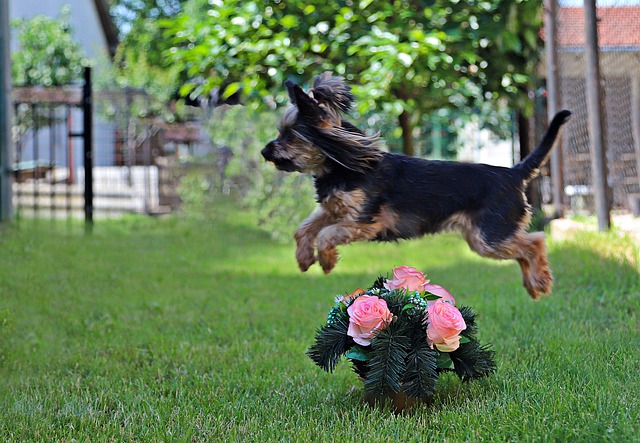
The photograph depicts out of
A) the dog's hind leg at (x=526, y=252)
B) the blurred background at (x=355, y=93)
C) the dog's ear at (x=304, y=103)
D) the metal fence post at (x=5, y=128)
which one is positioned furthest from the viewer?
the metal fence post at (x=5, y=128)

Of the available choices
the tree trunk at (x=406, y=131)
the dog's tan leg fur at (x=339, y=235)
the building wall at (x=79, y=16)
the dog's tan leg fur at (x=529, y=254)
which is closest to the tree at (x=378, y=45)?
the tree trunk at (x=406, y=131)

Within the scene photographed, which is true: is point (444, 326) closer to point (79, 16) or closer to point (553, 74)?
point (553, 74)

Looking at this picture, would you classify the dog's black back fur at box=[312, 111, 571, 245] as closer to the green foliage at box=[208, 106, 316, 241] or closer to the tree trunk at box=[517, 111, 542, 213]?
the tree trunk at box=[517, 111, 542, 213]

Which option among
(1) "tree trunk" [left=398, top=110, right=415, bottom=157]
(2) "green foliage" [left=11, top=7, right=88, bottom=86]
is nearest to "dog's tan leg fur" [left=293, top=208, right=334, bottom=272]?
(1) "tree trunk" [left=398, top=110, right=415, bottom=157]

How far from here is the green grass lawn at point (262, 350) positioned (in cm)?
346

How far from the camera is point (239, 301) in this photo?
7254 millimetres

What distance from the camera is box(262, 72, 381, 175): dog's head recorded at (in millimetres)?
3250

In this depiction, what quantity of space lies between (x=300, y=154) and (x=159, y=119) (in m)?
14.6

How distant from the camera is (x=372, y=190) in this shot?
10.9 feet

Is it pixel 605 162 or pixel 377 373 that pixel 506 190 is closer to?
pixel 377 373

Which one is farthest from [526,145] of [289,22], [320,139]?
[320,139]

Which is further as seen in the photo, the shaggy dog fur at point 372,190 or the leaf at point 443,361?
the leaf at point 443,361

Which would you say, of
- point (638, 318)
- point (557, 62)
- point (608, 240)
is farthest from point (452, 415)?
point (557, 62)

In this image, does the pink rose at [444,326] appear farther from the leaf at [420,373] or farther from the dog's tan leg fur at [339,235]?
the dog's tan leg fur at [339,235]
